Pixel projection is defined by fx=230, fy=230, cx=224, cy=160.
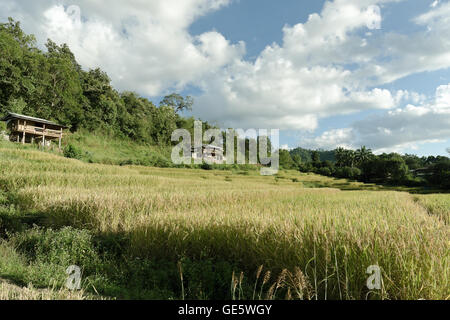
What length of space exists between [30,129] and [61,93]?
11.5m

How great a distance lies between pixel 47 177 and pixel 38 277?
12696mm

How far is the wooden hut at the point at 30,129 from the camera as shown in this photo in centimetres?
2994

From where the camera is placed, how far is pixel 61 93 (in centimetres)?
3972

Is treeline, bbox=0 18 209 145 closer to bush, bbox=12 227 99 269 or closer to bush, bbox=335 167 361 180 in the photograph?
bush, bbox=12 227 99 269

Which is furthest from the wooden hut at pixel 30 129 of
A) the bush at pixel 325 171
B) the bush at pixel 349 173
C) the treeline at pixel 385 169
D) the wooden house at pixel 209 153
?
the bush at pixel 325 171

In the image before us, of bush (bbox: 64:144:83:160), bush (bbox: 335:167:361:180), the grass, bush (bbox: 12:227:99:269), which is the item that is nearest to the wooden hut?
bush (bbox: 64:144:83:160)

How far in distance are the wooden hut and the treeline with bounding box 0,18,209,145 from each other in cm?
304

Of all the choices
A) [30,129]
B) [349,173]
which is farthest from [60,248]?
[349,173]

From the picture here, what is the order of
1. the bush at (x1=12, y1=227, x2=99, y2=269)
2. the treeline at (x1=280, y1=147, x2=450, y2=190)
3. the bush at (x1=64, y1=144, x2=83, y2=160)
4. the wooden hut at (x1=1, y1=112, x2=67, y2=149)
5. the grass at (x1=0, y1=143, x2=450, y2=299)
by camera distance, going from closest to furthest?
the grass at (x1=0, y1=143, x2=450, y2=299)
the bush at (x1=12, y1=227, x2=99, y2=269)
the wooden hut at (x1=1, y1=112, x2=67, y2=149)
the bush at (x1=64, y1=144, x2=83, y2=160)
the treeline at (x1=280, y1=147, x2=450, y2=190)

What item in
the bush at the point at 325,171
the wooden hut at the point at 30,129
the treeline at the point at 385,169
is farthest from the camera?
the bush at the point at 325,171

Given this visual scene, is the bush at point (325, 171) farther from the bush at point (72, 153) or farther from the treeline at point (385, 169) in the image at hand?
the bush at point (72, 153)

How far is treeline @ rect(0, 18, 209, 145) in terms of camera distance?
115ft

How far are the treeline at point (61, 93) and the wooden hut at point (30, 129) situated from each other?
304 cm
